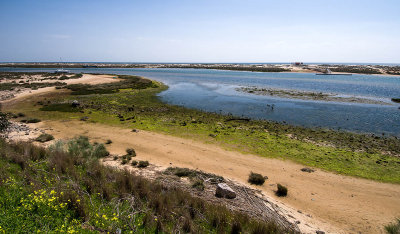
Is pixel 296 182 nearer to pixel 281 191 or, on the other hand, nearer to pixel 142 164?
pixel 281 191

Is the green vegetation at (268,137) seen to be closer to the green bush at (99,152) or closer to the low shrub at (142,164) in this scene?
the low shrub at (142,164)

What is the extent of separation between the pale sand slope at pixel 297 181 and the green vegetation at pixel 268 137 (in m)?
1.32

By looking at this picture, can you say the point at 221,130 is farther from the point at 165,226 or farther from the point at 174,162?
the point at 165,226

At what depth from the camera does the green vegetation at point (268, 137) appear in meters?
13.1

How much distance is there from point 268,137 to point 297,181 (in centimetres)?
690

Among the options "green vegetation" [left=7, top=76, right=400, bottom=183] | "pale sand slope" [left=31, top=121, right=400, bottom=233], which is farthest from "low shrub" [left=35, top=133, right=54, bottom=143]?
"green vegetation" [left=7, top=76, right=400, bottom=183]

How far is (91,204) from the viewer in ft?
19.8

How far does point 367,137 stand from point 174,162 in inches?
694

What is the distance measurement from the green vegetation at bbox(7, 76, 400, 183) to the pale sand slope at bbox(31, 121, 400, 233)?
51.9 inches

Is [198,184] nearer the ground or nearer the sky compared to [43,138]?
nearer the ground

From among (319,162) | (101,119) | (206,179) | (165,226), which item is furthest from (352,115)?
(101,119)

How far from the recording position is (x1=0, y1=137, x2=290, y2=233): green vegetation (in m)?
4.79

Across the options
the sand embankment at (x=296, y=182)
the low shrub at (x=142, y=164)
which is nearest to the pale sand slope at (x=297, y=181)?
the sand embankment at (x=296, y=182)

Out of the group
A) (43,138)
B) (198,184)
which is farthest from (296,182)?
(43,138)
